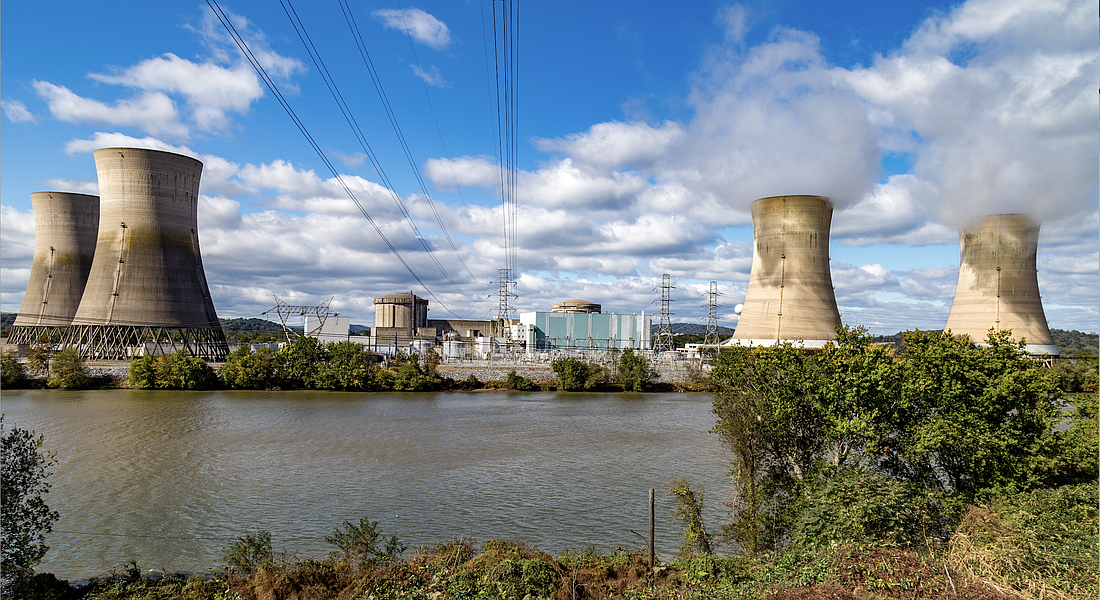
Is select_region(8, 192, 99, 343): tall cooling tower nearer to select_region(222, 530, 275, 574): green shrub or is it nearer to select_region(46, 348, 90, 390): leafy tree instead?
select_region(46, 348, 90, 390): leafy tree

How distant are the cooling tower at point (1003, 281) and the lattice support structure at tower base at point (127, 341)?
3597 cm

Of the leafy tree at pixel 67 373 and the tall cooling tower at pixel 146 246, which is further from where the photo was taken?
the leafy tree at pixel 67 373

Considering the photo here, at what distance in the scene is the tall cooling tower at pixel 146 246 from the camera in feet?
79.7

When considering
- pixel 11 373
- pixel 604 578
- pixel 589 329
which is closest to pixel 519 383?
pixel 589 329

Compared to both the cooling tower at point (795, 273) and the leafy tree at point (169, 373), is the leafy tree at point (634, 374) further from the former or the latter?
the leafy tree at point (169, 373)

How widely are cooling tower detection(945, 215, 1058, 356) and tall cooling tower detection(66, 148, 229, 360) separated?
3450 centimetres

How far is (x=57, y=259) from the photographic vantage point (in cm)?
2975

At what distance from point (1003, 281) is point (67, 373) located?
4084 cm

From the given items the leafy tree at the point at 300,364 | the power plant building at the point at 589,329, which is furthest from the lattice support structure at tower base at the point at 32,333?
the power plant building at the point at 589,329

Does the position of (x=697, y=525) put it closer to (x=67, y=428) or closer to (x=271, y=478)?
(x=271, y=478)

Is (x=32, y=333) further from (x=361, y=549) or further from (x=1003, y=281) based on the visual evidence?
(x=1003, y=281)

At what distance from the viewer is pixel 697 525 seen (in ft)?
22.7

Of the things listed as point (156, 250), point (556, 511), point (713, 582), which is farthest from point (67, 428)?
point (713, 582)

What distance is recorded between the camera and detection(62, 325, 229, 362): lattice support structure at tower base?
1114 inches
